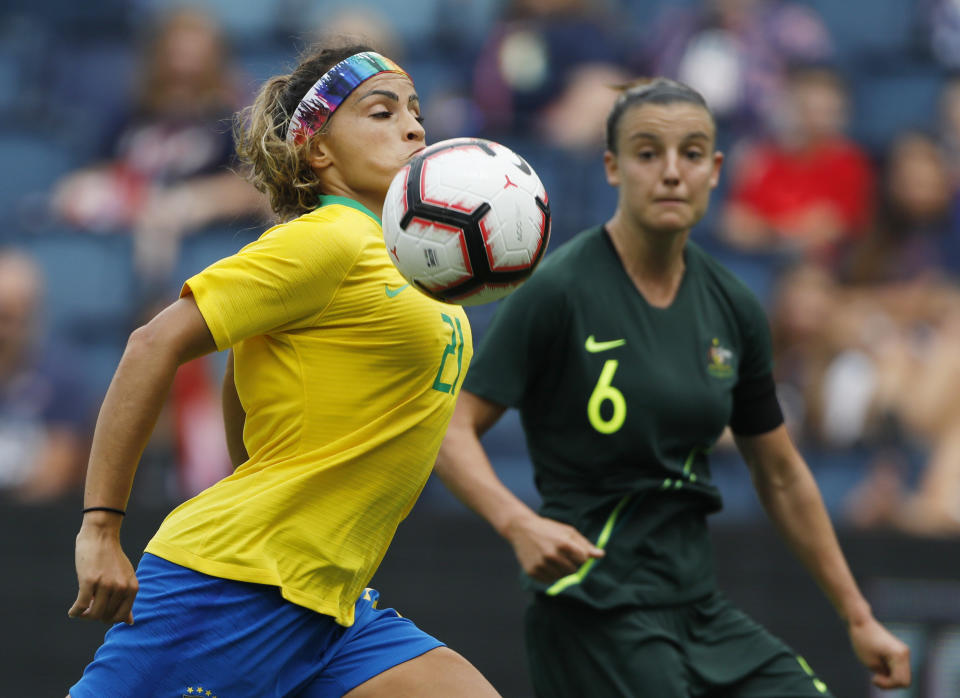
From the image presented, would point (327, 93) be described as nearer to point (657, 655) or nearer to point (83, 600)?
point (83, 600)

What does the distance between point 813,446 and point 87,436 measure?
4162 mm

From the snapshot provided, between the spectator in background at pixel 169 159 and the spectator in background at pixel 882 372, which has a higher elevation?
the spectator in background at pixel 169 159

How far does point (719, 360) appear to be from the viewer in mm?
4379

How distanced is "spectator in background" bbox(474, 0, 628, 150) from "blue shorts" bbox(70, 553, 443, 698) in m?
6.30

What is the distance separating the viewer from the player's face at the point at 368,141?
3645mm

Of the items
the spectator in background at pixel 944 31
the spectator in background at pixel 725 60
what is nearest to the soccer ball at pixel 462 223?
the spectator in background at pixel 725 60

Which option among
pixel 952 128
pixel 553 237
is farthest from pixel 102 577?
pixel 952 128

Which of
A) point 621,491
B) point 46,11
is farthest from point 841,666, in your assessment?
point 46,11

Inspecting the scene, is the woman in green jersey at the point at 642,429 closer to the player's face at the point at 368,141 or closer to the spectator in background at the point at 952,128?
the player's face at the point at 368,141

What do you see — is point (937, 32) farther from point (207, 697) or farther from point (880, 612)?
point (207, 697)

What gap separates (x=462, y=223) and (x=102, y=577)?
117 cm

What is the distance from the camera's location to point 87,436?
7965 mm

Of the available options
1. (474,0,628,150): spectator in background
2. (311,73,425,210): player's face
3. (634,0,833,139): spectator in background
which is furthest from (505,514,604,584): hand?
(634,0,833,139): spectator in background

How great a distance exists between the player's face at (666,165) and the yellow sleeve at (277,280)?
4.11ft
